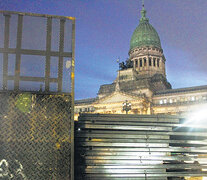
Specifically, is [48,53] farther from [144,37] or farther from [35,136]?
[144,37]

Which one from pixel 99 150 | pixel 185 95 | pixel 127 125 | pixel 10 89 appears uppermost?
pixel 185 95

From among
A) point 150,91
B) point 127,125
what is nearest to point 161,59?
point 150,91

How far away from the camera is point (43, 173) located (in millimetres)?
6207

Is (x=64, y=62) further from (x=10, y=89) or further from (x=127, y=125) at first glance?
(x=127, y=125)

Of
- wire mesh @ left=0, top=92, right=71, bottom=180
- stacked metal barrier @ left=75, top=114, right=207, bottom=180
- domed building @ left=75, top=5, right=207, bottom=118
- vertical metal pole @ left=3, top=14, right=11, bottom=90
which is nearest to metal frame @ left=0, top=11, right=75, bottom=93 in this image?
vertical metal pole @ left=3, top=14, right=11, bottom=90

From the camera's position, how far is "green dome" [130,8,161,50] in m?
82.5

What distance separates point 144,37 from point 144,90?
25356 millimetres

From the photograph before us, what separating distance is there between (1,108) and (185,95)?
61.2 metres

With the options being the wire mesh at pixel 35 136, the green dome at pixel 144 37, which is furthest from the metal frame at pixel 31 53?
the green dome at pixel 144 37

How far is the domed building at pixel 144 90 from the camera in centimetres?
6138

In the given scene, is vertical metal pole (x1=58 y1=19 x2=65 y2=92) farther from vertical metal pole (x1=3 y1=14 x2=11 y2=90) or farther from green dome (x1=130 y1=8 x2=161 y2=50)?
green dome (x1=130 y1=8 x2=161 y2=50)

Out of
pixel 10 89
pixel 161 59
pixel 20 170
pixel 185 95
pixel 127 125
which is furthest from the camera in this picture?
pixel 161 59

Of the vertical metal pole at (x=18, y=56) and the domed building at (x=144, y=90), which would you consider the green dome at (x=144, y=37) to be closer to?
the domed building at (x=144, y=90)

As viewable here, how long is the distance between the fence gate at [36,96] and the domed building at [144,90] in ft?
142
